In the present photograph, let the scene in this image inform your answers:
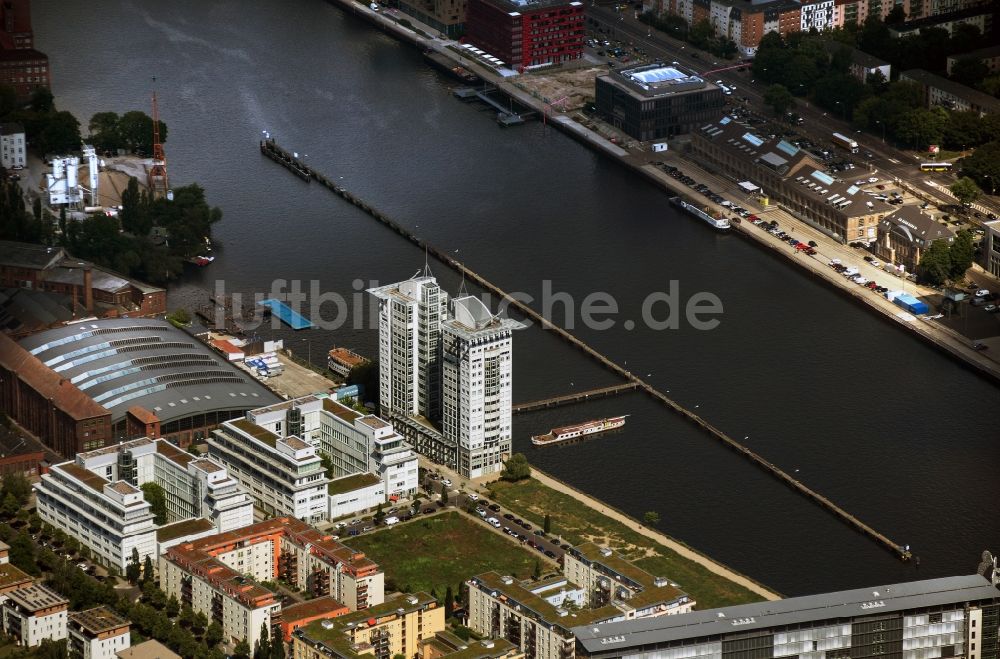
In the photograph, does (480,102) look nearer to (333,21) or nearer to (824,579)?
(333,21)

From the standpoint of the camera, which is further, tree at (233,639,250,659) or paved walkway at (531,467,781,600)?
paved walkway at (531,467,781,600)

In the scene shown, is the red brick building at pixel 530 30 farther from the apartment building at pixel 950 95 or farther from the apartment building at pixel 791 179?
the apartment building at pixel 950 95

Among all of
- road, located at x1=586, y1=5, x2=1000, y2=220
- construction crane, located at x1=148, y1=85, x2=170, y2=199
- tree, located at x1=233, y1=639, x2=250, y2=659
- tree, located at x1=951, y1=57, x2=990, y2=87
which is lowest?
road, located at x1=586, y1=5, x2=1000, y2=220

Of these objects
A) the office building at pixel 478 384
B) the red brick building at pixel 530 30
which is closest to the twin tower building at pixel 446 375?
the office building at pixel 478 384

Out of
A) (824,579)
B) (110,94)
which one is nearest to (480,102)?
(110,94)

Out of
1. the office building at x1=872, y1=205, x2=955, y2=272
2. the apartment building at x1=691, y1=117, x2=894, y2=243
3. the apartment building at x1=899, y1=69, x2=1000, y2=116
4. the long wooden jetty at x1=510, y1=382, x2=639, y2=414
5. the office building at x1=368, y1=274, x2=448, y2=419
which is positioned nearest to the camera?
the office building at x1=368, y1=274, x2=448, y2=419

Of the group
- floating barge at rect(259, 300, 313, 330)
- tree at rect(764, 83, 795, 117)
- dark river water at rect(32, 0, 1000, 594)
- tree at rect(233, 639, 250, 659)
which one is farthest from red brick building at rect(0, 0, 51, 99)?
tree at rect(233, 639, 250, 659)

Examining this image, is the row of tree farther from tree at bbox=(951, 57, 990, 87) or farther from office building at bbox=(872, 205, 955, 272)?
tree at bbox=(951, 57, 990, 87)
